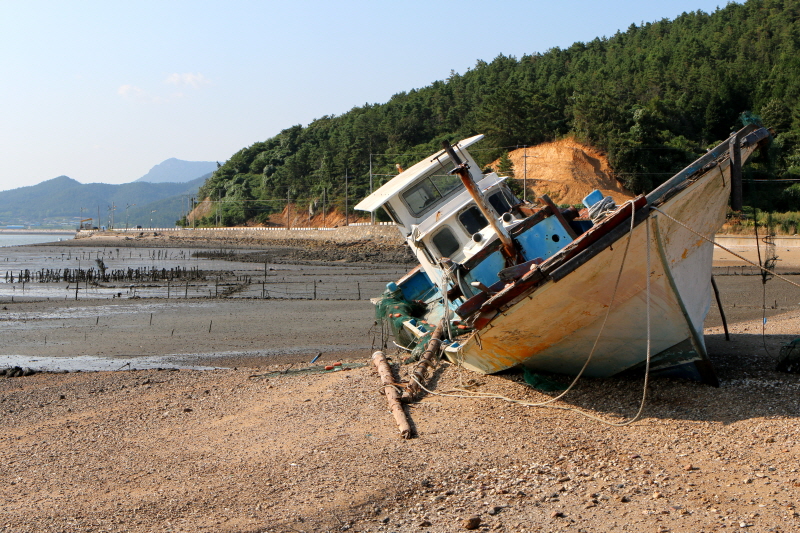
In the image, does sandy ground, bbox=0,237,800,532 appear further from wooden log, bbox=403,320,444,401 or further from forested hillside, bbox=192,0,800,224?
forested hillside, bbox=192,0,800,224

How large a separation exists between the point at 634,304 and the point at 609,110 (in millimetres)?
59308

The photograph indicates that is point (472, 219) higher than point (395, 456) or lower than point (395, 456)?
higher

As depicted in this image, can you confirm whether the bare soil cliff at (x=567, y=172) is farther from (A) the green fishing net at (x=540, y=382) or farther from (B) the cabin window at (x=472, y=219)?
(A) the green fishing net at (x=540, y=382)

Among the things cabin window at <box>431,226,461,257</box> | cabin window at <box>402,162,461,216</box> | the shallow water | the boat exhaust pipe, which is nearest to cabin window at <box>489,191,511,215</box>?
cabin window at <box>402,162,461,216</box>

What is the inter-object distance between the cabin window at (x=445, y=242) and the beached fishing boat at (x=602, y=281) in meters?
0.47

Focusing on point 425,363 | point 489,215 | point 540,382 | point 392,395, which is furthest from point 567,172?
point 392,395

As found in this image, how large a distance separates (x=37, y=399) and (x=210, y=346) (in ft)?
19.7

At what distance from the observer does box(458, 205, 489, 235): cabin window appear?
1185 cm

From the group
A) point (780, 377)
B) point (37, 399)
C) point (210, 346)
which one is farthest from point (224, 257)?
point (780, 377)

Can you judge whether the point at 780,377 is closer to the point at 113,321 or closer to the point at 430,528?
the point at 430,528

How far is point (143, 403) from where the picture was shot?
10836 millimetres

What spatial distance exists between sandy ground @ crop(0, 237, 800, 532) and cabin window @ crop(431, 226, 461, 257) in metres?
2.07

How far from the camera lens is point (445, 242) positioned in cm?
1196

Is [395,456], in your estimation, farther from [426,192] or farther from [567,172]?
[567,172]
